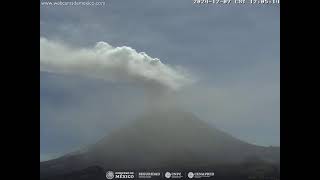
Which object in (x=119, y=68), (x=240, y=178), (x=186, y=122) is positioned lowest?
(x=240, y=178)

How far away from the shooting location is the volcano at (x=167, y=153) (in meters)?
4.71

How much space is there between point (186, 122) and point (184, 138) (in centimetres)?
11

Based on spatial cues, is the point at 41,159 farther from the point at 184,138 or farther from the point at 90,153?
the point at 184,138

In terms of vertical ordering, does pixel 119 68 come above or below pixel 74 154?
above

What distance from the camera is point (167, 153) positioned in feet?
15.5

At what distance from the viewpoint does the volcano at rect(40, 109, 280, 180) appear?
4711 mm

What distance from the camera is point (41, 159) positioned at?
15.6 ft

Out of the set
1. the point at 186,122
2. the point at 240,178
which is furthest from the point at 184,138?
the point at 240,178

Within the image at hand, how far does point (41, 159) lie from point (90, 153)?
0.33 m

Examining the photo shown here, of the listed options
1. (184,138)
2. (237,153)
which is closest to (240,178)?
(237,153)
